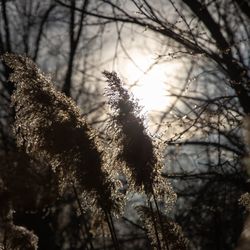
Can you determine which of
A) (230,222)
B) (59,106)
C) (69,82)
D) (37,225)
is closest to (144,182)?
(59,106)

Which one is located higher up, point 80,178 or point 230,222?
point 230,222

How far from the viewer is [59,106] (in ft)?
20.5

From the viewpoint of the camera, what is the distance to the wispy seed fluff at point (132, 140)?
610 cm

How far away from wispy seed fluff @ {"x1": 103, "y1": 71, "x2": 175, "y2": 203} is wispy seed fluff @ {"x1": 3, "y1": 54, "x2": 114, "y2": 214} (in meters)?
0.28

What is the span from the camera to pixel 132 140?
608cm

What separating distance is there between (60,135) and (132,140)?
744 millimetres

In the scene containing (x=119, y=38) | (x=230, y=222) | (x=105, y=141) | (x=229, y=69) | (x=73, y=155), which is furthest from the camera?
(x=230, y=222)

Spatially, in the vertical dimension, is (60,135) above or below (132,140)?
above

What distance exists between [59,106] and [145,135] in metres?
0.95

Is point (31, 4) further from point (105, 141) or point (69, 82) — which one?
point (105, 141)

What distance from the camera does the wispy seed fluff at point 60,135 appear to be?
20.1 ft

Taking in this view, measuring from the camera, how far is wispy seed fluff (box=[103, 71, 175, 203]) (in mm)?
6098

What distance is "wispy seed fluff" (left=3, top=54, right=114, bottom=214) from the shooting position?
6117mm

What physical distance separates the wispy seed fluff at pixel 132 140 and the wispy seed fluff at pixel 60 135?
0.28 metres
